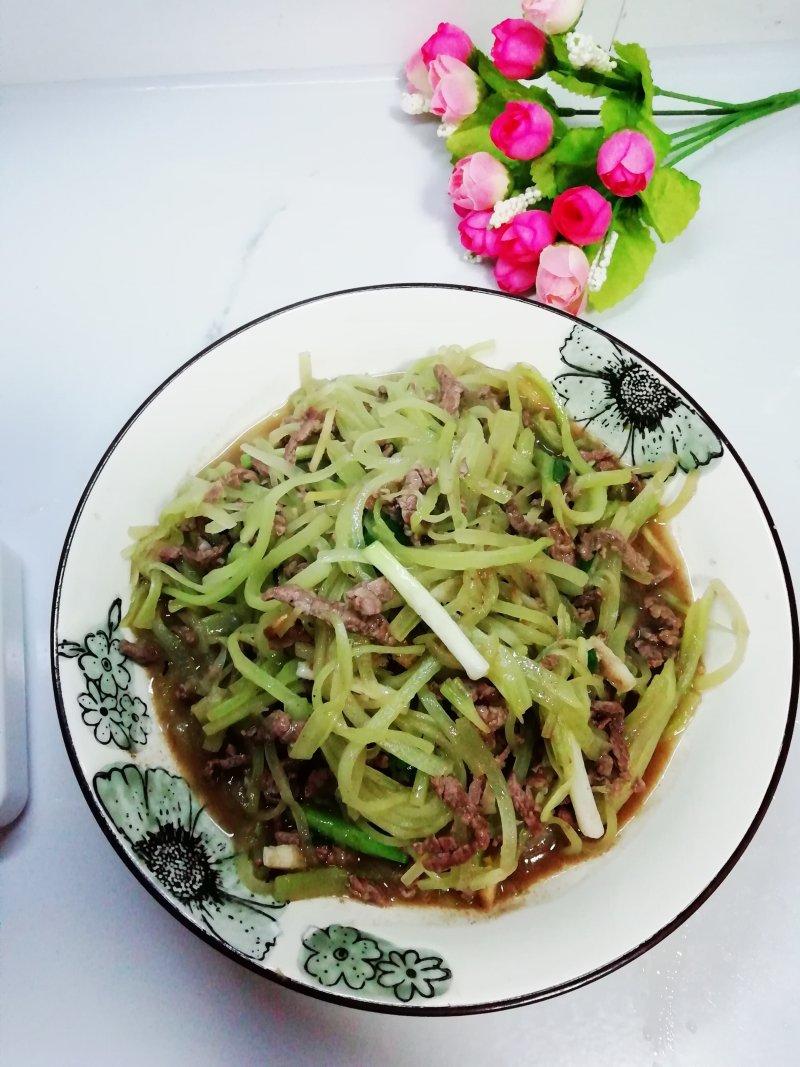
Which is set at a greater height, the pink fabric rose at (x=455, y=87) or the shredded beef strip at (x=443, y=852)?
the pink fabric rose at (x=455, y=87)

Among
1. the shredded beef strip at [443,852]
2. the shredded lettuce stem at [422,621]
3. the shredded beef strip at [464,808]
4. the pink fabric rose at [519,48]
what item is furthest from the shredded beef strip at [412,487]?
the pink fabric rose at [519,48]

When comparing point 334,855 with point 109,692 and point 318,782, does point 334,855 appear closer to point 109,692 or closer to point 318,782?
point 318,782

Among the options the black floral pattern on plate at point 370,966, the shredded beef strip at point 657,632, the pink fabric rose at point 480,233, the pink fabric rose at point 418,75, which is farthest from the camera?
the pink fabric rose at point 418,75

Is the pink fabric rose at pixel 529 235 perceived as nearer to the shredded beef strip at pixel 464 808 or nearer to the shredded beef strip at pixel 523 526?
the shredded beef strip at pixel 523 526

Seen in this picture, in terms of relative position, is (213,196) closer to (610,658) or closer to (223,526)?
(223,526)

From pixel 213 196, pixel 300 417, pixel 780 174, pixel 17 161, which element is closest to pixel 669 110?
pixel 780 174

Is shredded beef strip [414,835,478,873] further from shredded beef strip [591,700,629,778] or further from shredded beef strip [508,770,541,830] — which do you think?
shredded beef strip [591,700,629,778]
